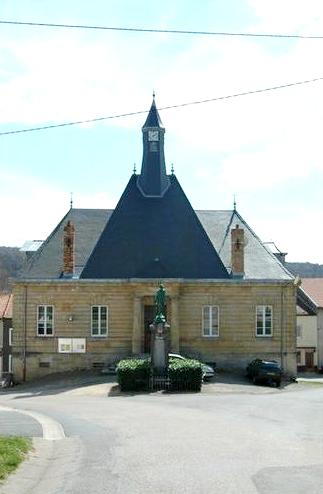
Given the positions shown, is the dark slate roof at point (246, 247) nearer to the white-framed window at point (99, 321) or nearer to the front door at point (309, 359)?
A: the white-framed window at point (99, 321)

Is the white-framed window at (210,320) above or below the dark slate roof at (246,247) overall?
below

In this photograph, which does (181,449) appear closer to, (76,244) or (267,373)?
(267,373)

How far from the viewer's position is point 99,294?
40719 mm

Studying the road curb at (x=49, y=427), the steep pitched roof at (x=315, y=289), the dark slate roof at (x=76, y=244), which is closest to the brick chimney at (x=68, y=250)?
the dark slate roof at (x=76, y=244)

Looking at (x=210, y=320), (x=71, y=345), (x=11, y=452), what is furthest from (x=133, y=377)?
(x=11, y=452)

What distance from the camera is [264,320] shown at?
4081 centimetres

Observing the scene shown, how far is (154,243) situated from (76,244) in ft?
16.6

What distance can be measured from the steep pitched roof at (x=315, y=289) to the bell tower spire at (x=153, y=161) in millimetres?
22303

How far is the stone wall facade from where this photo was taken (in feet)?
132

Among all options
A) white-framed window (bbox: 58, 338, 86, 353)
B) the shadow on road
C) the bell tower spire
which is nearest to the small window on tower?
the bell tower spire

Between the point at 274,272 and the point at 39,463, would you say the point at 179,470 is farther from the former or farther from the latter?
the point at 274,272

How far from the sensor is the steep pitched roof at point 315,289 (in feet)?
205

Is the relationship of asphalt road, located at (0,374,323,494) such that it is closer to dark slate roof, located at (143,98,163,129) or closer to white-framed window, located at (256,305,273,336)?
white-framed window, located at (256,305,273,336)

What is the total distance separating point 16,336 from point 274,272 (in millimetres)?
13984
